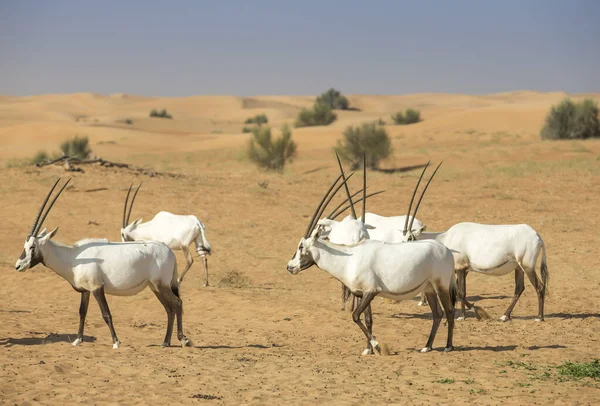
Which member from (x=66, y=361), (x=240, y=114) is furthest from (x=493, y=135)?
(x=240, y=114)

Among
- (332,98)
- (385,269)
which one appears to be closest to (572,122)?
(385,269)

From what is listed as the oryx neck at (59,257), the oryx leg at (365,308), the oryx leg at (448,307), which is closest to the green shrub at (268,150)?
the oryx neck at (59,257)

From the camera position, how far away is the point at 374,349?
8773 mm

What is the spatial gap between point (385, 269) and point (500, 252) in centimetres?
296

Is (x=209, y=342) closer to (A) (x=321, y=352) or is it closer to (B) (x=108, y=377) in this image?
(A) (x=321, y=352)

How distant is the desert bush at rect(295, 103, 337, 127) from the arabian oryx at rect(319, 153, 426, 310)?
174ft

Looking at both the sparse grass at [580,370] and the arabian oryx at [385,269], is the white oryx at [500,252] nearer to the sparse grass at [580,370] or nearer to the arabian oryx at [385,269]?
the arabian oryx at [385,269]

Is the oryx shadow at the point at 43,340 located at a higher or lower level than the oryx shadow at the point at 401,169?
lower

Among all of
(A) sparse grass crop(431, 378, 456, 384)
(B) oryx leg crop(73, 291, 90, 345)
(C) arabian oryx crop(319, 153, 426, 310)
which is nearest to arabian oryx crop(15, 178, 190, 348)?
(B) oryx leg crop(73, 291, 90, 345)

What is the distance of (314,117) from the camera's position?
66.2 m

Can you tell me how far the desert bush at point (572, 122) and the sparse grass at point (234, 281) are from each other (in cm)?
2963

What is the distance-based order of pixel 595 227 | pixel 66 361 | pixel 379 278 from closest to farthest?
pixel 66 361, pixel 379 278, pixel 595 227

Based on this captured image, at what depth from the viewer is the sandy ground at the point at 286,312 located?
23.9 ft

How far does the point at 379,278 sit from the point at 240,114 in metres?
99.4
